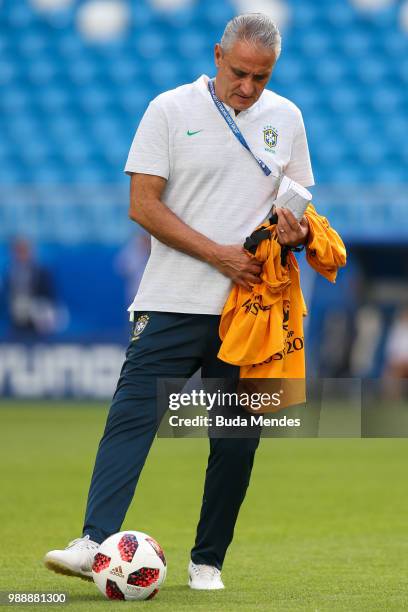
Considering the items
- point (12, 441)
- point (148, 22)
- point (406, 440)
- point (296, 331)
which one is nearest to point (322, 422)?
point (296, 331)

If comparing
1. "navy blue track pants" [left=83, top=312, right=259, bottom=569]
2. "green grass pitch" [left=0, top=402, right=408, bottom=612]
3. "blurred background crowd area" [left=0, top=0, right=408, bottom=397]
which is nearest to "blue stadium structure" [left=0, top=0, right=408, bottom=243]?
"blurred background crowd area" [left=0, top=0, right=408, bottom=397]

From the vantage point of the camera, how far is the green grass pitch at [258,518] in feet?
16.5

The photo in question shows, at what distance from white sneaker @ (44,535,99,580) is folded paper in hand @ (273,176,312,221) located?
1412 millimetres

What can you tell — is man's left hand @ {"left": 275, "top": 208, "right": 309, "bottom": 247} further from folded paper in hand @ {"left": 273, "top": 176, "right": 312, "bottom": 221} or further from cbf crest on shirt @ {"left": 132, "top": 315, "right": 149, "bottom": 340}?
cbf crest on shirt @ {"left": 132, "top": 315, "right": 149, "bottom": 340}

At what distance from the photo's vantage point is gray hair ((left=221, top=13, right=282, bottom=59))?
15.9 feet

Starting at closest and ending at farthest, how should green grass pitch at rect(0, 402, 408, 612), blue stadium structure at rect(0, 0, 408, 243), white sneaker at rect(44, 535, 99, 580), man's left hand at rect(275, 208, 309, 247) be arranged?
white sneaker at rect(44, 535, 99, 580)
man's left hand at rect(275, 208, 309, 247)
green grass pitch at rect(0, 402, 408, 612)
blue stadium structure at rect(0, 0, 408, 243)

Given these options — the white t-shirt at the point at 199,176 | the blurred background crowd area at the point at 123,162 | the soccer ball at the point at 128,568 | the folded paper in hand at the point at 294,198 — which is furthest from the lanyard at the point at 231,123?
the blurred background crowd area at the point at 123,162

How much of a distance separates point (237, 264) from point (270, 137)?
1.70 ft

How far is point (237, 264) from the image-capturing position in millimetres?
4965

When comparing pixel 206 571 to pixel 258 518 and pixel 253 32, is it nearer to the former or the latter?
pixel 253 32

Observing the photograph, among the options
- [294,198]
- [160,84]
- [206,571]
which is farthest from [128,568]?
[160,84]

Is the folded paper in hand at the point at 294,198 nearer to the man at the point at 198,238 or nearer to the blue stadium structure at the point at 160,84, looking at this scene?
the man at the point at 198,238

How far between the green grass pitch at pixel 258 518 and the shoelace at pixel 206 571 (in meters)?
0.09

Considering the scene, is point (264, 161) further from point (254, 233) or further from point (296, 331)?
point (296, 331)
